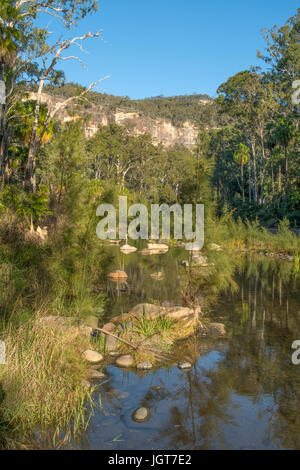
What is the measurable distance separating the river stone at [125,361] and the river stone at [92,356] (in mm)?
295

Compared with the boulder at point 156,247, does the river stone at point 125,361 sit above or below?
below

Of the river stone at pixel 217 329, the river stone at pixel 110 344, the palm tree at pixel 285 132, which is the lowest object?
the river stone at pixel 217 329

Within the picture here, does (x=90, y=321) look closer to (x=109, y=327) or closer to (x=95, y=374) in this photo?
(x=109, y=327)

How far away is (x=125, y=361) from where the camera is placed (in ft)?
20.7

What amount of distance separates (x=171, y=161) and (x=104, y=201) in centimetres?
5431

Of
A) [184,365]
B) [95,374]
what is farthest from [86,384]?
[184,365]

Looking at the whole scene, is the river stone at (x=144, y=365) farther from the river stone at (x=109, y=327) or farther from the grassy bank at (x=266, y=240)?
the grassy bank at (x=266, y=240)

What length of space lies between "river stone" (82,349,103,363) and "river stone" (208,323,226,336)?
256 cm

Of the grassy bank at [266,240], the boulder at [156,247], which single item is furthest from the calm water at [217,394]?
the boulder at [156,247]

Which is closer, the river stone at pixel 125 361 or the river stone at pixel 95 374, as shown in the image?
the river stone at pixel 95 374

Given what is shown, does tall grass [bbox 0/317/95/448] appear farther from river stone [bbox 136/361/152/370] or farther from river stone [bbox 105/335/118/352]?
river stone [bbox 105/335/118/352]

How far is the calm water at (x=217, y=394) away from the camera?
421 centimetres

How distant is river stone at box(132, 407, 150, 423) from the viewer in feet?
15.0

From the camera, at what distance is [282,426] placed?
14.8 ft
